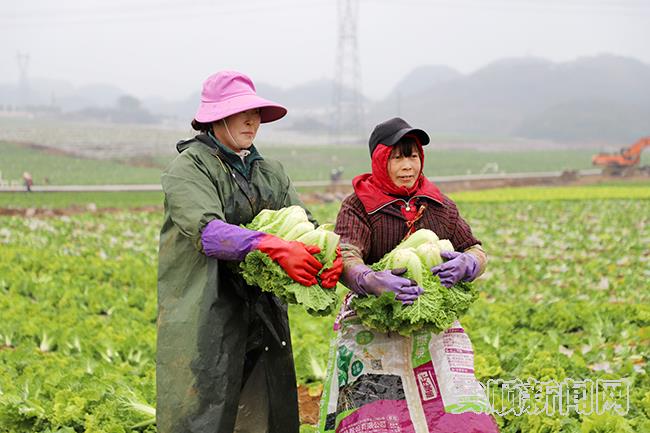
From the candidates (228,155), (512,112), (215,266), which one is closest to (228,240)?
(215,266)

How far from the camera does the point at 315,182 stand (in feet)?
104

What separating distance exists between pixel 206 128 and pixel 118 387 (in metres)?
2.29

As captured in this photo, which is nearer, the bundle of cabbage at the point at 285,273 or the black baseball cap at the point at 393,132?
the bundle of cabbage at the point at 285,273

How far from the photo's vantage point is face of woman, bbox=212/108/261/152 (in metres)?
3.26

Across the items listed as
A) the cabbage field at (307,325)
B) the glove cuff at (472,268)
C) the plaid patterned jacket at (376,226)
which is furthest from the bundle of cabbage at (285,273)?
the cabbage field at (307,325)

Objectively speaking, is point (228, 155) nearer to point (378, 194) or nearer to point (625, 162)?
point (378, 194)

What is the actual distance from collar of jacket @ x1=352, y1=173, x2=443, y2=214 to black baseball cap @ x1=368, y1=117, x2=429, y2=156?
0.21 meters

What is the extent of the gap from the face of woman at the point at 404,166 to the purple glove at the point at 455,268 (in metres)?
0.39

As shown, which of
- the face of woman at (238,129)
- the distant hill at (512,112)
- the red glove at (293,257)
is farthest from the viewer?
the distant hill at (512,112)

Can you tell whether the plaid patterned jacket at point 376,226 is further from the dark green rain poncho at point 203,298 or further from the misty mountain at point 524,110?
the misty mountain at point 524,110

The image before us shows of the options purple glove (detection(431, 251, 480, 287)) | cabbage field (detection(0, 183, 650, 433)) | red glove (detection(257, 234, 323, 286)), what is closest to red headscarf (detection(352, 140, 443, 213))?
purple glove (detection(431, 251, 480, 287))

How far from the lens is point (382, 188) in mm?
3225

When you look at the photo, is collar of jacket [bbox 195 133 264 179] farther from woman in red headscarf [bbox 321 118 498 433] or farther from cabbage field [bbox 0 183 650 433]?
cabbage field [bbox 0 183 650 433]

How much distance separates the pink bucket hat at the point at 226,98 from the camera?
317 cm
